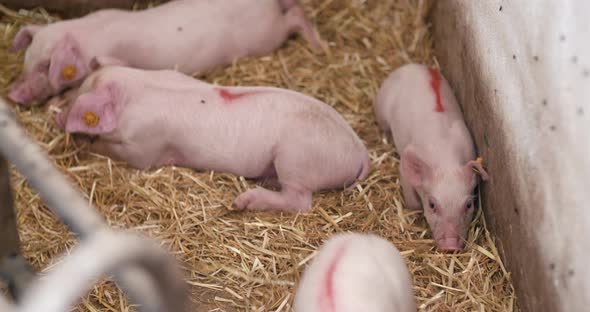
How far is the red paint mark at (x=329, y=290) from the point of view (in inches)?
97.1

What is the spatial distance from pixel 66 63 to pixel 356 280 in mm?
2315

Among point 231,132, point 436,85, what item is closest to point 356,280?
point 231,132

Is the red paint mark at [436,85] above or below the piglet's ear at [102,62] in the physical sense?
above

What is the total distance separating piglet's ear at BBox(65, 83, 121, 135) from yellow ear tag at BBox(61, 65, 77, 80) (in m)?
0.39

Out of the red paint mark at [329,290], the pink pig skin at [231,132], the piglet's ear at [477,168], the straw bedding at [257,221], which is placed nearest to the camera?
the red paint mark at [329,290]

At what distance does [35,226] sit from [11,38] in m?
1.65

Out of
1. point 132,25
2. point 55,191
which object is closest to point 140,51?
point 132,25

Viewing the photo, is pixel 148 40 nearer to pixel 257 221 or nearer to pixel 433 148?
pixel 257 221

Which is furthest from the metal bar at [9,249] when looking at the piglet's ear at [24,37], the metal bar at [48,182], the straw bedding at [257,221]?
the piglet's ear at [24,37]

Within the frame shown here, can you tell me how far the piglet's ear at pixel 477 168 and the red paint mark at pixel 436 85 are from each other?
0.39 metres

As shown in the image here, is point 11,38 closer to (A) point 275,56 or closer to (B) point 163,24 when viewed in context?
(B) point 163,24

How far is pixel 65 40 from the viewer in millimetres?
4293

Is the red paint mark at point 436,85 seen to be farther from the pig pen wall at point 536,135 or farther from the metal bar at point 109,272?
the metal bar at point 109,272

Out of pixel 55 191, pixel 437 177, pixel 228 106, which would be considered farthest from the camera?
pixel 228 106
